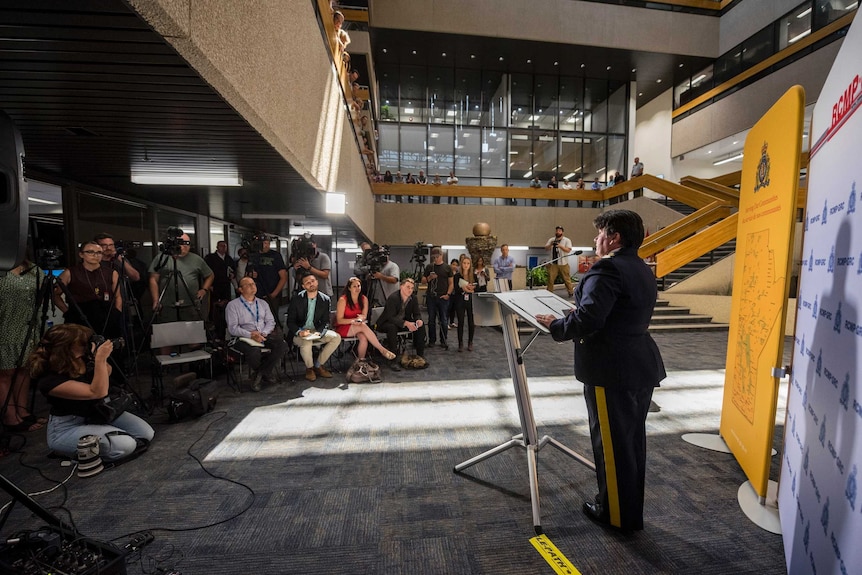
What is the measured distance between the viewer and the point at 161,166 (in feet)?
12.3

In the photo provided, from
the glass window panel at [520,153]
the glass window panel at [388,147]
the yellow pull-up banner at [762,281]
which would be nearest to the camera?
the yellow pull-up banner at [762,281]

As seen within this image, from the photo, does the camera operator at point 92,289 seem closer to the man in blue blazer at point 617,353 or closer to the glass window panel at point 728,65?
the man in blue blazer at point 617,353

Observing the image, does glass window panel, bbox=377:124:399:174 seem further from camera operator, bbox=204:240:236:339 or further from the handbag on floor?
the handbag on floor

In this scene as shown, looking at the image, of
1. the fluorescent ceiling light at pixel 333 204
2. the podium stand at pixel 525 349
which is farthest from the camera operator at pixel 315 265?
the podium stand at pixel 525 349

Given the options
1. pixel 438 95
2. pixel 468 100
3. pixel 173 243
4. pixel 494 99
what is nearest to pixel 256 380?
pixel 173 243

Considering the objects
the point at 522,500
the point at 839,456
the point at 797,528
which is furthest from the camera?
the point at 522,500

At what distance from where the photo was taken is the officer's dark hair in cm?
183

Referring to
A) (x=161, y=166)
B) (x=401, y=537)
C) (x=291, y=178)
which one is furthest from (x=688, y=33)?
(x=401, y=537)

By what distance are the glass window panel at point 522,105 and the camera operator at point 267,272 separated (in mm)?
13227

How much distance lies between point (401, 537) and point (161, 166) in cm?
380

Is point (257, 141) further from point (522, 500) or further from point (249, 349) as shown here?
point (522, 500)

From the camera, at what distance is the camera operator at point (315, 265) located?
203 inches

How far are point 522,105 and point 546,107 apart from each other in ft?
3.34

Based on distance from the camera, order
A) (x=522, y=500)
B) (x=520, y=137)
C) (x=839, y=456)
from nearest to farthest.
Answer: (x=839, y=456) → (x=522, y=500) → (x=520, y=137)
